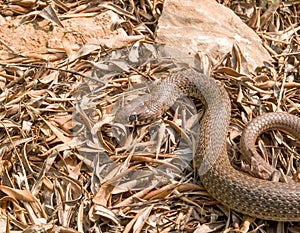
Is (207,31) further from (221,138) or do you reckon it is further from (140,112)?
(221,138)

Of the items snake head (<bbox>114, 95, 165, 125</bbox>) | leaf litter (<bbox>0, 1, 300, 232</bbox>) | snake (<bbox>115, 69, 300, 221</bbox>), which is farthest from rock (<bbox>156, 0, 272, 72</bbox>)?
snake head (<bbox>114, 95, 165, 125</bbox>)

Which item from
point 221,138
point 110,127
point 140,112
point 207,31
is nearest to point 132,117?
point 140,112

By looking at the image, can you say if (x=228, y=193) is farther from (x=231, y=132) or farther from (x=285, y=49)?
(x=285, y=49)

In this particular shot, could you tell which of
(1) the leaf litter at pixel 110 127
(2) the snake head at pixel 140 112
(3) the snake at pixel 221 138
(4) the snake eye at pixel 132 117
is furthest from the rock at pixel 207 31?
(4) the snake eye at pixel 132 117

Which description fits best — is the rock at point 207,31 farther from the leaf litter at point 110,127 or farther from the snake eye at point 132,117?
the snake eye at point 132,117

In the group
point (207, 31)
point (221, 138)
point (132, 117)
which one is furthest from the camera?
point (207, 31)

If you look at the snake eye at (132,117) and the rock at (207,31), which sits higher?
the rock at (207,31)

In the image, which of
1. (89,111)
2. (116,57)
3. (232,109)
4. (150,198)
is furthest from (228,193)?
(116,57)
